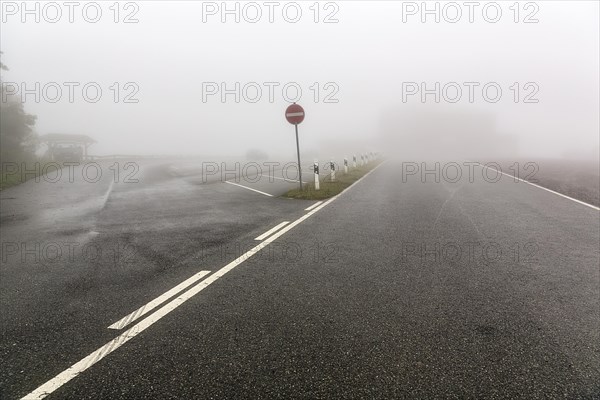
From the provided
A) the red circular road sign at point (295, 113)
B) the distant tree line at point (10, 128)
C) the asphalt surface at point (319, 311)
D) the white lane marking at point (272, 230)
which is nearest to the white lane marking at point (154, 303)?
the asphalt surface at point (319, 311)

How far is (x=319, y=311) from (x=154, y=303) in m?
1.68

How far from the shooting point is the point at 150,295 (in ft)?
13.8

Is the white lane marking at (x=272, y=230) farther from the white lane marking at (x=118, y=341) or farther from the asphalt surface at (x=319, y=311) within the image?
the white lane marking at (x=118, y=341)

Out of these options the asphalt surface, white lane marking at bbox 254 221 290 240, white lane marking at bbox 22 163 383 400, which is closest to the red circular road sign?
white lane marking at bbox 254 221 290 240

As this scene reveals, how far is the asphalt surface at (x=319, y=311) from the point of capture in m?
2.72

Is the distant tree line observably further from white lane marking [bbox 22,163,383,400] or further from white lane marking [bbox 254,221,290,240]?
white lane marking [bbox 22,163,383,400]

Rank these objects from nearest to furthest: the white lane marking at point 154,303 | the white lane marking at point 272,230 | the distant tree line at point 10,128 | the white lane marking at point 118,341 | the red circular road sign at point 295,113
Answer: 1. the white lane marking at point 118,341
2. the white lane marking at point 154,303
3. the white lane marking at point 272,230
4. the red circular road sign at point 295,113
5. the distant tree line at point 10,128

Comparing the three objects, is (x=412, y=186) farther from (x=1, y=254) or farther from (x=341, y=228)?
(x=1, y=254)

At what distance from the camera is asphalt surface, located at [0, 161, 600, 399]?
2717 millimetres

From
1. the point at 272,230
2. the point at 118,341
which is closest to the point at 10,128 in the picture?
the point at 272,230

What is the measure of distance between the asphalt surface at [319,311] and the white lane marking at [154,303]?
0.33 ft

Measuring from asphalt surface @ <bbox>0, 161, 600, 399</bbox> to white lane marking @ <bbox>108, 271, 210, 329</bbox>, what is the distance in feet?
0.33

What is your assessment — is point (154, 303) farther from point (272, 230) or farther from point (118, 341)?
point (272, 230)

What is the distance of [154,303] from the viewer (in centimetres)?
400
